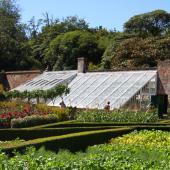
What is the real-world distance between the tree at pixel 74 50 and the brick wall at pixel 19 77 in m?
8.11

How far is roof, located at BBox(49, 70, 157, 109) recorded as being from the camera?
87.1 ft

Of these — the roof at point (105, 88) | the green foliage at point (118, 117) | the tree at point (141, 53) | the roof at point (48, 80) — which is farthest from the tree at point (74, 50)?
the green foliage at point (118, 117)

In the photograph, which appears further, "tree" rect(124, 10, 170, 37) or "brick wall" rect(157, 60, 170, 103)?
"tree" rect(124, 10, 170, 37)

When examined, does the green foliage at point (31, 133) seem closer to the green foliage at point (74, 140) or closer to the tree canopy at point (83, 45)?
the green foliage at point (74, 140)

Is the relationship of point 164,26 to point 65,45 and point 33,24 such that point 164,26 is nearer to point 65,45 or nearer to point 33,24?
point 65,45

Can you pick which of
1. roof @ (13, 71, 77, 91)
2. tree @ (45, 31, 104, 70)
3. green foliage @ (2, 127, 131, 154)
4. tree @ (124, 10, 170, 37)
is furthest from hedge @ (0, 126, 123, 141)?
tree @ (124, 10, 170, 37)

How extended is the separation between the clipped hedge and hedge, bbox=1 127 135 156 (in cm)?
528

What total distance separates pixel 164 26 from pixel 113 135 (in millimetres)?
37345

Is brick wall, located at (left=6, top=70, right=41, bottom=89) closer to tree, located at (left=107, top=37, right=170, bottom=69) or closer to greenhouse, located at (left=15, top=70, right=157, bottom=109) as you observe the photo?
greenhouse, located at (left=15, top=70, right=157, bottom=109)

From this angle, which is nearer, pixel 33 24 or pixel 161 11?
pixel 161 11

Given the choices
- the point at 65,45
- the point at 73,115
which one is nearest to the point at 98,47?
the point at 65,45

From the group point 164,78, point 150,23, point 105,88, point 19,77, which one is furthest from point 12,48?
point 164,78

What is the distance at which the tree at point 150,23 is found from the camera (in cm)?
5028

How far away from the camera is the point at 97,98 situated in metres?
27.8
